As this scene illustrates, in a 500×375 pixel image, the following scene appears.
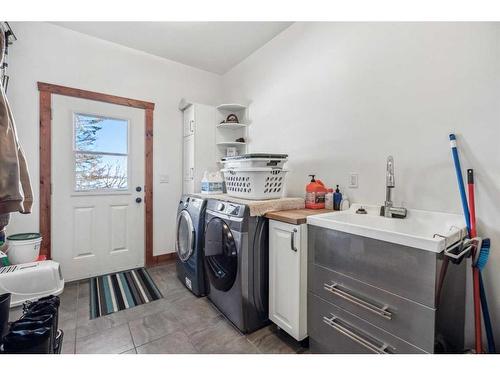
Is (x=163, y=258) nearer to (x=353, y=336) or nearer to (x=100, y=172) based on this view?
(x=100, y=172)

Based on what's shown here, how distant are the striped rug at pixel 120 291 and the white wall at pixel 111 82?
0.47 m

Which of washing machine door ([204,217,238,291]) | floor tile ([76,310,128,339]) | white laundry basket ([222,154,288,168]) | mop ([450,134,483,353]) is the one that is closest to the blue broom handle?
mop ([450,134,483,353])

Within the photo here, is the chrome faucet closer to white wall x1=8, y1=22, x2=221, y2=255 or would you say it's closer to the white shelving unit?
the white shelving unit

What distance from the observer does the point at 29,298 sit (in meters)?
1.92

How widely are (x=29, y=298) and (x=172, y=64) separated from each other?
280 cm

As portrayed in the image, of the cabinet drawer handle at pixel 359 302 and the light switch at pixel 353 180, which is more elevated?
the light switch at pixel 353 180

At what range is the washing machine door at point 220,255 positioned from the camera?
5.64 feet

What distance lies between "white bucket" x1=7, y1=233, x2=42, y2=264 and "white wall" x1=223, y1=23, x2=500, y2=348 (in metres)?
2.39

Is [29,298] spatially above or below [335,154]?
below

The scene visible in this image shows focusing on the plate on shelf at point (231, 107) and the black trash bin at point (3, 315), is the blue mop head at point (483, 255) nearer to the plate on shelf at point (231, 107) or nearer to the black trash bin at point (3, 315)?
the black trash bin at point (3, 315)

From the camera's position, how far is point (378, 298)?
111 centimetres

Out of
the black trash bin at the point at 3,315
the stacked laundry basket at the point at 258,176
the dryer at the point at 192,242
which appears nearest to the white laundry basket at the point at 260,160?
the stacked laundry basket at the point at 258,176
